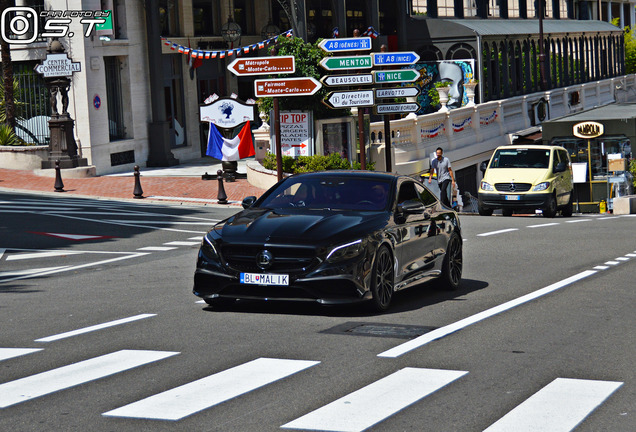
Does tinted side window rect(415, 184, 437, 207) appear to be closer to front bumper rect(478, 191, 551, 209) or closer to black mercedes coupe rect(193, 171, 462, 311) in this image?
black mercedes coupe rect(193, 171, 462, 311)

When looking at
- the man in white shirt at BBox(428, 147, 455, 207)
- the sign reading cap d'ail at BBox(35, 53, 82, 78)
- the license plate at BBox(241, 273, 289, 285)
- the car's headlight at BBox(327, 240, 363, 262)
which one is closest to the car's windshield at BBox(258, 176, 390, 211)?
the car's headlight at BBox(327, 240, 363, 262)

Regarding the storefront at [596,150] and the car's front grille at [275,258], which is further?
the storefront at [596,150]

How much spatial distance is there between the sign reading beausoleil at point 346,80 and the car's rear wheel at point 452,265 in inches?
493

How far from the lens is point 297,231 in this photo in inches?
425

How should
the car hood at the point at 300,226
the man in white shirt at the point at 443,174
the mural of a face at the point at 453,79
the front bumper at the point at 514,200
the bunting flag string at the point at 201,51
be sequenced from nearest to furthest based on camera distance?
the car hood at the point at 300,226
the front bumper at the point at 514,200
the man in white shirt at the point at 443,174
the bunting flag string at the point at 201,51
the mural of a face at the point at 453,79

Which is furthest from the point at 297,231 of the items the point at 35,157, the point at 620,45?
the point at 620,45

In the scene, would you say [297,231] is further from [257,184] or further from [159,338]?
[257,184]

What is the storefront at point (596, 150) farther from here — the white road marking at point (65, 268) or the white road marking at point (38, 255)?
the white road marking at point (38, 255)

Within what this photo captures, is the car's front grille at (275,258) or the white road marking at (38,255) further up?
the car's front grille at (275,258)

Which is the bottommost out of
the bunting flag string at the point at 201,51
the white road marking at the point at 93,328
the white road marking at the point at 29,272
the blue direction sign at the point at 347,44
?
the white road marking at the point at 29,272

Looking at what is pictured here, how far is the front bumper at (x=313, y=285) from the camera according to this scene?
10.5 metres

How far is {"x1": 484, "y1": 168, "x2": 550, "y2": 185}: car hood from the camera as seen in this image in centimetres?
2966

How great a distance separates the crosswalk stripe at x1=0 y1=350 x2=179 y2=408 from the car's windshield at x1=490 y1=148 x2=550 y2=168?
22.8 m

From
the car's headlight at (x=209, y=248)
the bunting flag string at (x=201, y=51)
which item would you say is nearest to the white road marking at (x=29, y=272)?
the car's headlight at (x=209, y=248)
